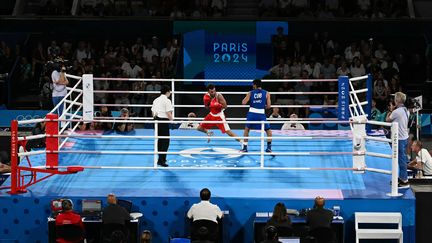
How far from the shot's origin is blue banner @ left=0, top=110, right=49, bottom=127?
18.9 metres

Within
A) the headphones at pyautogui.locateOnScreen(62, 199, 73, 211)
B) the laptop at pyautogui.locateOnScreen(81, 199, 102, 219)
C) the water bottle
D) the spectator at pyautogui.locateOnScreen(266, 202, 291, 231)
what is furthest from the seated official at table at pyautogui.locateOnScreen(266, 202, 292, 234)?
the headphones at pyautogui.locateOnScreen(62, 199, 73, 211)

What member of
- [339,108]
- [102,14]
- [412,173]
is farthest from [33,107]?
[412,173]

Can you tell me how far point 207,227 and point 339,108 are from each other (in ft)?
15.4

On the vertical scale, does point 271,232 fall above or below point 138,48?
below

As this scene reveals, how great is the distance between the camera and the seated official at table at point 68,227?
1089 cm

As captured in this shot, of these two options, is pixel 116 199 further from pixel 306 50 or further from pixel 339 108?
pixel 306 50

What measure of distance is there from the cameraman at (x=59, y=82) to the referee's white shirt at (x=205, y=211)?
465 cm

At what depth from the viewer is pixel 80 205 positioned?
11617 millimetres

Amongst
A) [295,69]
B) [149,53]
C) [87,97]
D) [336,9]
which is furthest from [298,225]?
[336,9]

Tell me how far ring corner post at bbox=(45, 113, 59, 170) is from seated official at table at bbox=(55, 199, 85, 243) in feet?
4.48

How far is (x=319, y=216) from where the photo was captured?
10906 mm

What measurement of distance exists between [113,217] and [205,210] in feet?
3.97

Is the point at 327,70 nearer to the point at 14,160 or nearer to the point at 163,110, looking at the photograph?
the point at 163,110

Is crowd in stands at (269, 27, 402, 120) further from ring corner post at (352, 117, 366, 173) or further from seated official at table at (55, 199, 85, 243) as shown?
seated official at table at (55, 199, 85, 243)
